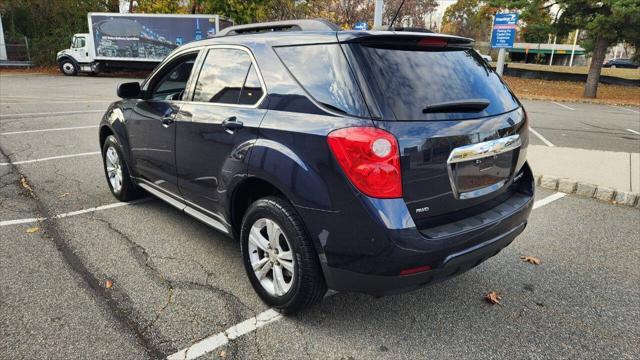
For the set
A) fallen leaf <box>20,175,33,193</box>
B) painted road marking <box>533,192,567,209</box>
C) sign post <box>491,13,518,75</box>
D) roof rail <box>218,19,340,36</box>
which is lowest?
fallen leaf <box>20,175,33,193</box>

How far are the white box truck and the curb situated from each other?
2003 cm

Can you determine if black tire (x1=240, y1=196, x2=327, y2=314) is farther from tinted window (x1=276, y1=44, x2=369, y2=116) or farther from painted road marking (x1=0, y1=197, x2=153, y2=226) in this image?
painted road marking (x1=0, y1=197, x2=153, y2=226)

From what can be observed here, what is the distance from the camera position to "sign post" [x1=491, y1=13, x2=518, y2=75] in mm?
16609

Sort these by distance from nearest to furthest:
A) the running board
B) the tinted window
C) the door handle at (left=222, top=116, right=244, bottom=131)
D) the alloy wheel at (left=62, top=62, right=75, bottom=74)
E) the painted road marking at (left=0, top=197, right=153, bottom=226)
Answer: the tinted window < the door handle at (left=222, top=116, right=244, bottom=131) < the running board < the painted road marking at (left=0, top=197, right=153, bottom=226) < the alloy wheel at (left=62, top=62, right=75, bottom=74)

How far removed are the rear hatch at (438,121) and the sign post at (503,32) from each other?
49.8 ft

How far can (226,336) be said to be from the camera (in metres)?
2.67

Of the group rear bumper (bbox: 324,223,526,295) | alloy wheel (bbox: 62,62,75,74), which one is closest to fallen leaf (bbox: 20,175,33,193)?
rear bumper (bbox: 324,223,526,295)

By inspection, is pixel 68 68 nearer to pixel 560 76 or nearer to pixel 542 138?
pixel 542 138

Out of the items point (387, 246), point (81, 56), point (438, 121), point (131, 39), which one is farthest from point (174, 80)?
point (81, 56)

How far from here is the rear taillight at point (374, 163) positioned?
2258 mm

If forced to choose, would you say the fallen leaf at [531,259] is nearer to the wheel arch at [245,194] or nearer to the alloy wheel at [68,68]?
the wheel arch at [245,194]

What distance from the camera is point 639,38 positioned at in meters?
18.9

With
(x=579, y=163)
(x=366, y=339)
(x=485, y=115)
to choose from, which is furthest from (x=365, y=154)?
(x=579, y=163)

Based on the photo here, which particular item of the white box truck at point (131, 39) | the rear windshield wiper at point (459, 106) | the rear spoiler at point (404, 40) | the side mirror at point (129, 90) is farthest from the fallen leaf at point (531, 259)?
the white box truck at point (131, 39)
